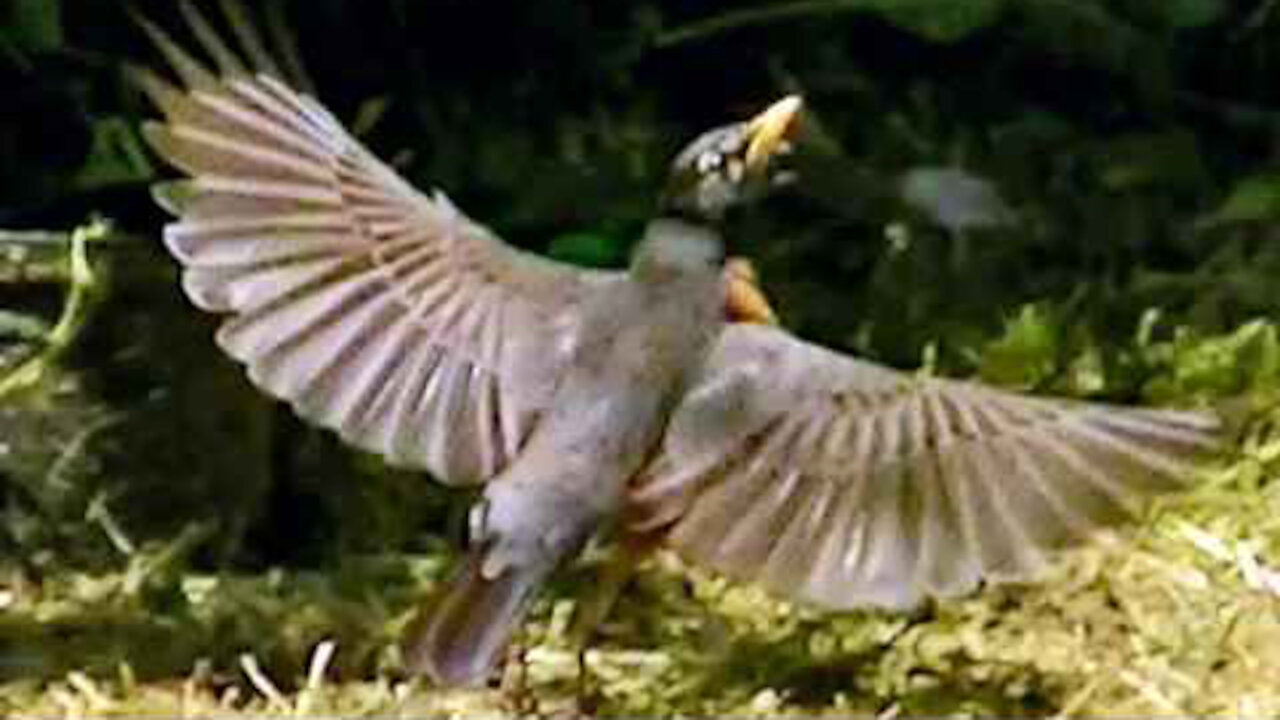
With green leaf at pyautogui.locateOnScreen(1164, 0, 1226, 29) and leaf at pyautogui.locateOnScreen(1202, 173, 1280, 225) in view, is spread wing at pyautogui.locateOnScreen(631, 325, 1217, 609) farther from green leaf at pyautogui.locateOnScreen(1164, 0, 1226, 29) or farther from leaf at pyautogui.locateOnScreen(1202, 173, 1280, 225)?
green leaf at pyautogui.locateOnScreen(1164, 0, 1226, 29)

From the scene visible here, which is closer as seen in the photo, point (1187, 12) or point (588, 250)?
point (588, 250)

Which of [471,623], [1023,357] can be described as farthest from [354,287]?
[1023,357]

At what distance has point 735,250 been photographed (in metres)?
4.32

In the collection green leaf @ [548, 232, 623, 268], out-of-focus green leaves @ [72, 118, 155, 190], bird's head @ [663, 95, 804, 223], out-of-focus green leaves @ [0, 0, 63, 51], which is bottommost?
green leaf @ [548, 232, 623, 268]

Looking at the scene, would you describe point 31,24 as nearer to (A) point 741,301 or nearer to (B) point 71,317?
(B) point 71,317

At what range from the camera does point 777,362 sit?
3398 mm

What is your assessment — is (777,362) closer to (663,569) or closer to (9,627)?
(663,569)

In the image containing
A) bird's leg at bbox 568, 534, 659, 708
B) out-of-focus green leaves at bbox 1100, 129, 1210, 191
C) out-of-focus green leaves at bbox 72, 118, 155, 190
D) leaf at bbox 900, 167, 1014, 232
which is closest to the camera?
bird's leg at bbox 568, 534, 659, 708

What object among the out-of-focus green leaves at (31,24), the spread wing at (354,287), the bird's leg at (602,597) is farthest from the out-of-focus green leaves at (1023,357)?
the out-of-focus green leaves at (31,24)

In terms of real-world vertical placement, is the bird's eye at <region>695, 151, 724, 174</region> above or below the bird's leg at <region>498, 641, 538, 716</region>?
above

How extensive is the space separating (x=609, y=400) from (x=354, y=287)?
0.23 metres

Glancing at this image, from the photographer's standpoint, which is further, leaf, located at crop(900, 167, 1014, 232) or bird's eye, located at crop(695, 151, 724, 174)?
leaf, located at crop(900, 167, 1014, 232)

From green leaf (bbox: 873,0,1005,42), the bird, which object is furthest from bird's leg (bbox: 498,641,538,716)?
green leaf (bbox: 873,0,1005,42)

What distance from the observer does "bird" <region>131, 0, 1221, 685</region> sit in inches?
128
